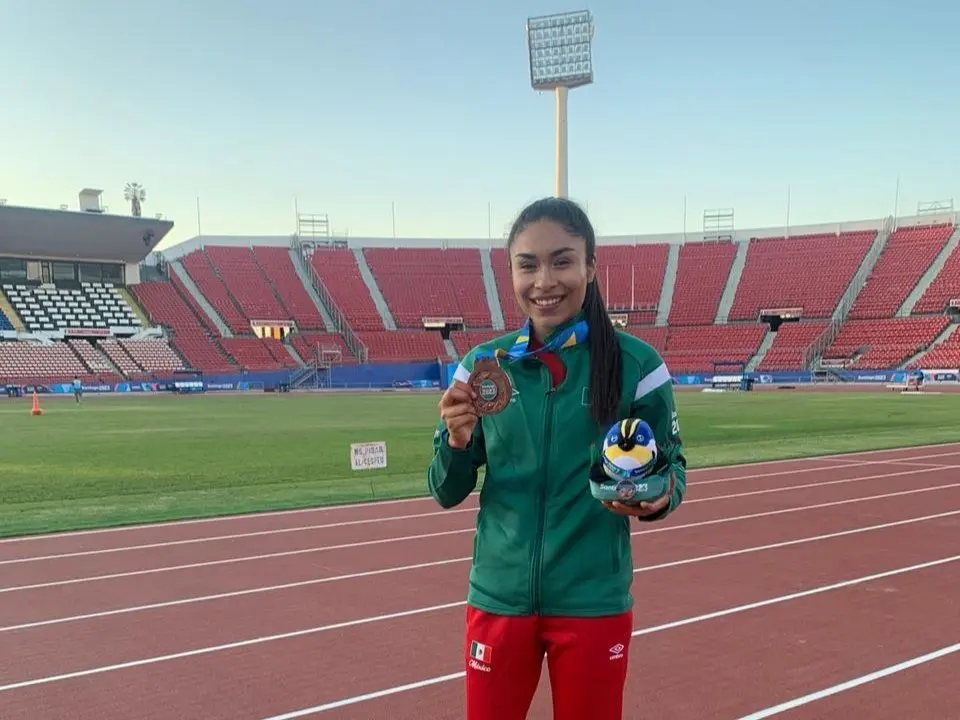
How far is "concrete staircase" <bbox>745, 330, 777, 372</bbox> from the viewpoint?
51.5 m

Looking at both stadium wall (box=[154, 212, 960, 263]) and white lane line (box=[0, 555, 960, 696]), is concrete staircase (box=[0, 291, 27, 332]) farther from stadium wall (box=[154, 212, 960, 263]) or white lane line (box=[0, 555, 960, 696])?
white lane line (box=[0, 555, 960, 696])

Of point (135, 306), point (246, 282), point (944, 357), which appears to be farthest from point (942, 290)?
point (135, 306)

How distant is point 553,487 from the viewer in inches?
80.8

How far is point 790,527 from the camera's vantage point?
8320 millimetres

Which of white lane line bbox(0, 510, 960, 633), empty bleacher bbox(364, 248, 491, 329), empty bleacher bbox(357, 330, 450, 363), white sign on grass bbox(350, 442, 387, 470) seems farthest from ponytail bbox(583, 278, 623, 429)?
empty bleacher bbox(364, 248, 491, 329)

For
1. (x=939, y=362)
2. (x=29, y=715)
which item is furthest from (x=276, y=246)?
(x=29, y=715)

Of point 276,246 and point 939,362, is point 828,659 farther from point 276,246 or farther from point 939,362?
point 276,246

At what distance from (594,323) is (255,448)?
15473 mm

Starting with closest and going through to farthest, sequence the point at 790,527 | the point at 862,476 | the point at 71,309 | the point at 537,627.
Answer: the point at 537,627
the point at 790,527
the point at 862,476
the point at 71,309

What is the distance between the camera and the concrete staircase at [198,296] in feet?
179

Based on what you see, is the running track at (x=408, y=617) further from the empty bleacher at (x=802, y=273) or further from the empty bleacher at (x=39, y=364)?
the empty bleacher at (x=802, y=273)

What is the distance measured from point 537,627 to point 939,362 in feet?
168

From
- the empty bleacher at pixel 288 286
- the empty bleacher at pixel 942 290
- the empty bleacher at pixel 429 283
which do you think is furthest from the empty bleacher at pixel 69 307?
the empty bleacher at pixel 942 290

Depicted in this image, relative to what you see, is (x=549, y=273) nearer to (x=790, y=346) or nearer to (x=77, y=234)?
(x=790, y=346)
